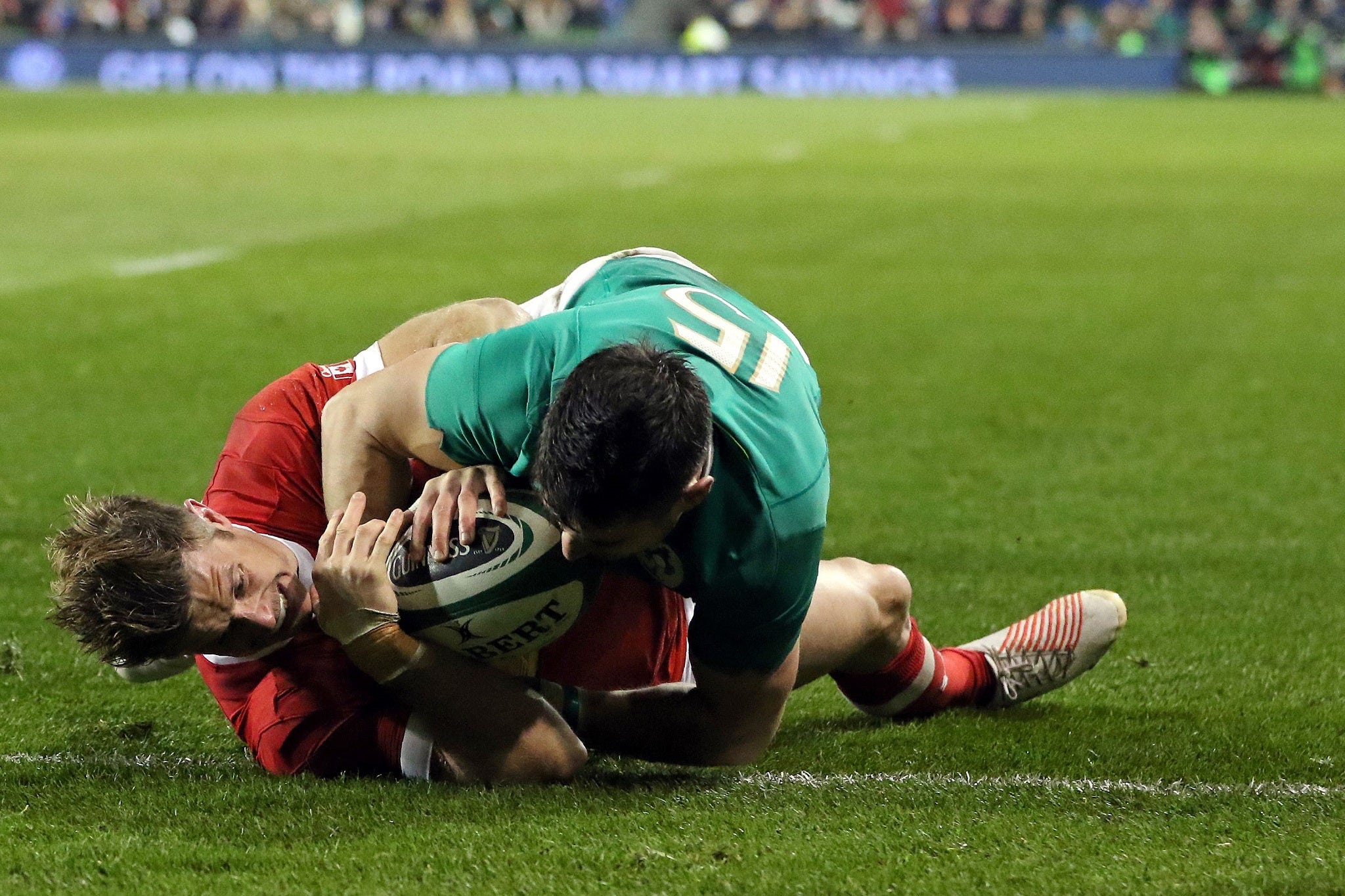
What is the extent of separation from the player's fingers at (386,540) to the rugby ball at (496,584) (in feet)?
0.16

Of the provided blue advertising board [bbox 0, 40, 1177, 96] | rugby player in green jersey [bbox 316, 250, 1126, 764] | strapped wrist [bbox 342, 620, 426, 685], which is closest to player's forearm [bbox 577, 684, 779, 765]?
rugby player in green jersey [bbox 316, 250, 1126, 764]

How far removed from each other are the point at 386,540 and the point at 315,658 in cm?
50

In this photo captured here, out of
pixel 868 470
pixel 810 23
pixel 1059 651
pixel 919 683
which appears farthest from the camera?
pixel 810 23

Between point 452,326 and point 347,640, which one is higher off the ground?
point 452,326

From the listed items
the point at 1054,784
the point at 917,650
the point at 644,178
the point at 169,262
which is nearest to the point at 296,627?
the point at 917,650

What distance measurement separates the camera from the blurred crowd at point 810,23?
36.6 m

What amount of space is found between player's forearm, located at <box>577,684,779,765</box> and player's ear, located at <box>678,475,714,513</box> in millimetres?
656

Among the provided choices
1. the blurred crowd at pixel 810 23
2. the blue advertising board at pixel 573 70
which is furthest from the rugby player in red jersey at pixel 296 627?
the blurred crowd at pixel 810 23

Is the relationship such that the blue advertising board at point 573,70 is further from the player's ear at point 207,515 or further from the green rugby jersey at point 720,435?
the green rugby jersey at point 720,435

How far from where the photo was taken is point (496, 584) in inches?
146

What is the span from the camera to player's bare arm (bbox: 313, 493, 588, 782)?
3676mm

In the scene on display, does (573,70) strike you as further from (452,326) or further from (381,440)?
(381,440)

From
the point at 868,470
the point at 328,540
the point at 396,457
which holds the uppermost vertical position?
the point at 396,457

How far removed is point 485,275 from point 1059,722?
7.96 meters
